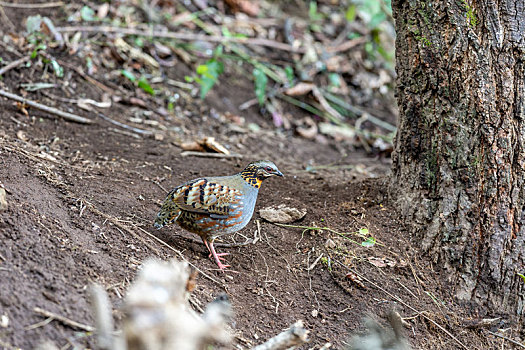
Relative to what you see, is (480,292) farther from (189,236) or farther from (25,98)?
(25,98)

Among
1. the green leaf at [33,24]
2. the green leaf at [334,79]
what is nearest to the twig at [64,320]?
the green leaf at [33,24]

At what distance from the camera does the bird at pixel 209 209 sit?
390cm

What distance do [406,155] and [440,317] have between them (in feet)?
4.15

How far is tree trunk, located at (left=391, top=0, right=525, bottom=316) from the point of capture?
3.69 meters

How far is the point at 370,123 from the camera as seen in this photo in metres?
8.84

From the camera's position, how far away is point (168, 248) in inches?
152

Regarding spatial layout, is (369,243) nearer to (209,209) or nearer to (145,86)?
(209,209)

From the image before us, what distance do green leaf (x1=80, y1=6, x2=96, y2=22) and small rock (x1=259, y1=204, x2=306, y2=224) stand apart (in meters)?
4.36

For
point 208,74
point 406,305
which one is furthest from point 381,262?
point 208,74

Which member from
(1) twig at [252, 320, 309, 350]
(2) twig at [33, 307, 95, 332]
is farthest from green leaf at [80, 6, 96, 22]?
(1) twig at [252, 320, 309, 350]

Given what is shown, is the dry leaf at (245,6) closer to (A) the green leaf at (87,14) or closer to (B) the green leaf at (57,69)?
(A) the green leaf at (87,14)

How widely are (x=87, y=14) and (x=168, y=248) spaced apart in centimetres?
471

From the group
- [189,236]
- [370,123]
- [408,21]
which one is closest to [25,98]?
[189,236]

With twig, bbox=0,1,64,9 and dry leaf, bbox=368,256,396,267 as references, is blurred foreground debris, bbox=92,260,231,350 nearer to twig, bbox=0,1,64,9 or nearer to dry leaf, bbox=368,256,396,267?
dry leaf, bbox=368,256,396,267
